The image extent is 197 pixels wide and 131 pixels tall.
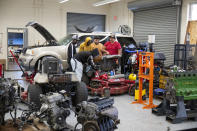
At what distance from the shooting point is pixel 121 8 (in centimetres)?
1476

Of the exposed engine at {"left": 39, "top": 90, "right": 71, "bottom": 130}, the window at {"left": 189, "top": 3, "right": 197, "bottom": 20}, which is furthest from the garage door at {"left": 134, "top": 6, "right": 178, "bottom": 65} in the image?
the exposed engine at {"left": 39, "top": 90, "right": 71, "bottom": 130}

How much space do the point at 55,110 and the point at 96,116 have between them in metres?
0.69

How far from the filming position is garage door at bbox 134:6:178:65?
35.3 ft

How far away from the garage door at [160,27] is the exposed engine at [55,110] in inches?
305

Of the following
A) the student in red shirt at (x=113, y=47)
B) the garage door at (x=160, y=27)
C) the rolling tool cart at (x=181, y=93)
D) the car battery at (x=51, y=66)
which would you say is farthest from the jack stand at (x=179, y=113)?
the garage door at (x=160, y=27)

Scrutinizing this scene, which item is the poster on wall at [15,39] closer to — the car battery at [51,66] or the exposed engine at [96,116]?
the car battery at [51,66]

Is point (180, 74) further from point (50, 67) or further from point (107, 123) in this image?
point (50, 67)

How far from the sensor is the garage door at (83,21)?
15.3 metres

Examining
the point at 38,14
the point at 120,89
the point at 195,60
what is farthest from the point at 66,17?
the point at 195,60

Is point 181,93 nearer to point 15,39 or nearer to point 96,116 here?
point 96,116

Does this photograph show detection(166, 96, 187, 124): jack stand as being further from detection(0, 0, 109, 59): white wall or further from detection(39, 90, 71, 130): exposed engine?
detection(0, 0, 109, 59): white wall

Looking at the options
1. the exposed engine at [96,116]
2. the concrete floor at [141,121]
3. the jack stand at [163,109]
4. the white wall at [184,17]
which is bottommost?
the concrete floor at [141,121]

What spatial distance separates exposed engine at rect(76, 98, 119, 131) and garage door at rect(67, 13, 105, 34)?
1180 cm

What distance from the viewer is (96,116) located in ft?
12.4
